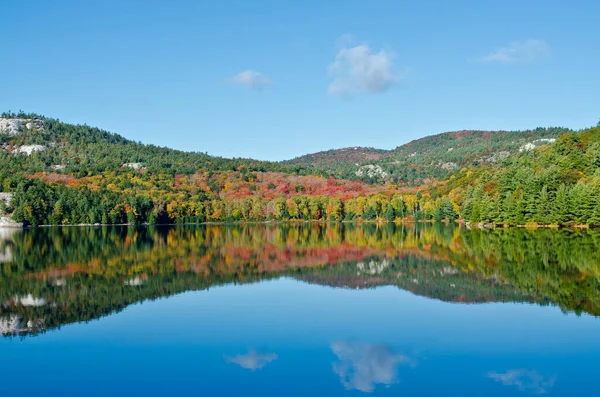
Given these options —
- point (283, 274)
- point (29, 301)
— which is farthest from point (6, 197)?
point (29, 301)

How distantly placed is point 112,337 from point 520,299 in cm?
1360

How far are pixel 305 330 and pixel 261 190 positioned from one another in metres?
145

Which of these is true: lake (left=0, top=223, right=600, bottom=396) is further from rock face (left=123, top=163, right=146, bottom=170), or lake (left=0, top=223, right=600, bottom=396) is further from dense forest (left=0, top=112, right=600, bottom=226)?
rock face (left=123, top=163, right=146, bottom=170)

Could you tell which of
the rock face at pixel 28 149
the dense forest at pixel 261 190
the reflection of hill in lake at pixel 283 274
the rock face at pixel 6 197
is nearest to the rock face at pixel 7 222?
the dense forest at pixel 261 190

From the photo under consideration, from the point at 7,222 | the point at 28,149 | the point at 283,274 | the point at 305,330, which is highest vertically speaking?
the point at 28,149

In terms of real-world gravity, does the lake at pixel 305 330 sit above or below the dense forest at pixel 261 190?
below

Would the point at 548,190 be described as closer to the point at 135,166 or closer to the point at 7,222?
the point at 7,222

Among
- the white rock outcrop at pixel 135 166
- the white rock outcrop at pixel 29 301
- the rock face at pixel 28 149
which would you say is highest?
the rock face at pixel 28 149

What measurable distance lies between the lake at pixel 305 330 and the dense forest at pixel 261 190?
47.3 metres

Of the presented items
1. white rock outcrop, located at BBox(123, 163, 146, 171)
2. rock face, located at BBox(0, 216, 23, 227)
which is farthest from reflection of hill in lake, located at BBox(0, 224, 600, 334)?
white rock outcrop, located at BBox(123, 163, 146, 171)

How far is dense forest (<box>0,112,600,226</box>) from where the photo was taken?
74875 mm

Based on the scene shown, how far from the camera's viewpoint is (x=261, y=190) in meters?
160

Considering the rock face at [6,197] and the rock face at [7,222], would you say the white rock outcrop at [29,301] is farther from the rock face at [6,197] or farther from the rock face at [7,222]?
the rock face at [6,197]

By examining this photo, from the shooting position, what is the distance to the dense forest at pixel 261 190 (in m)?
74.9
